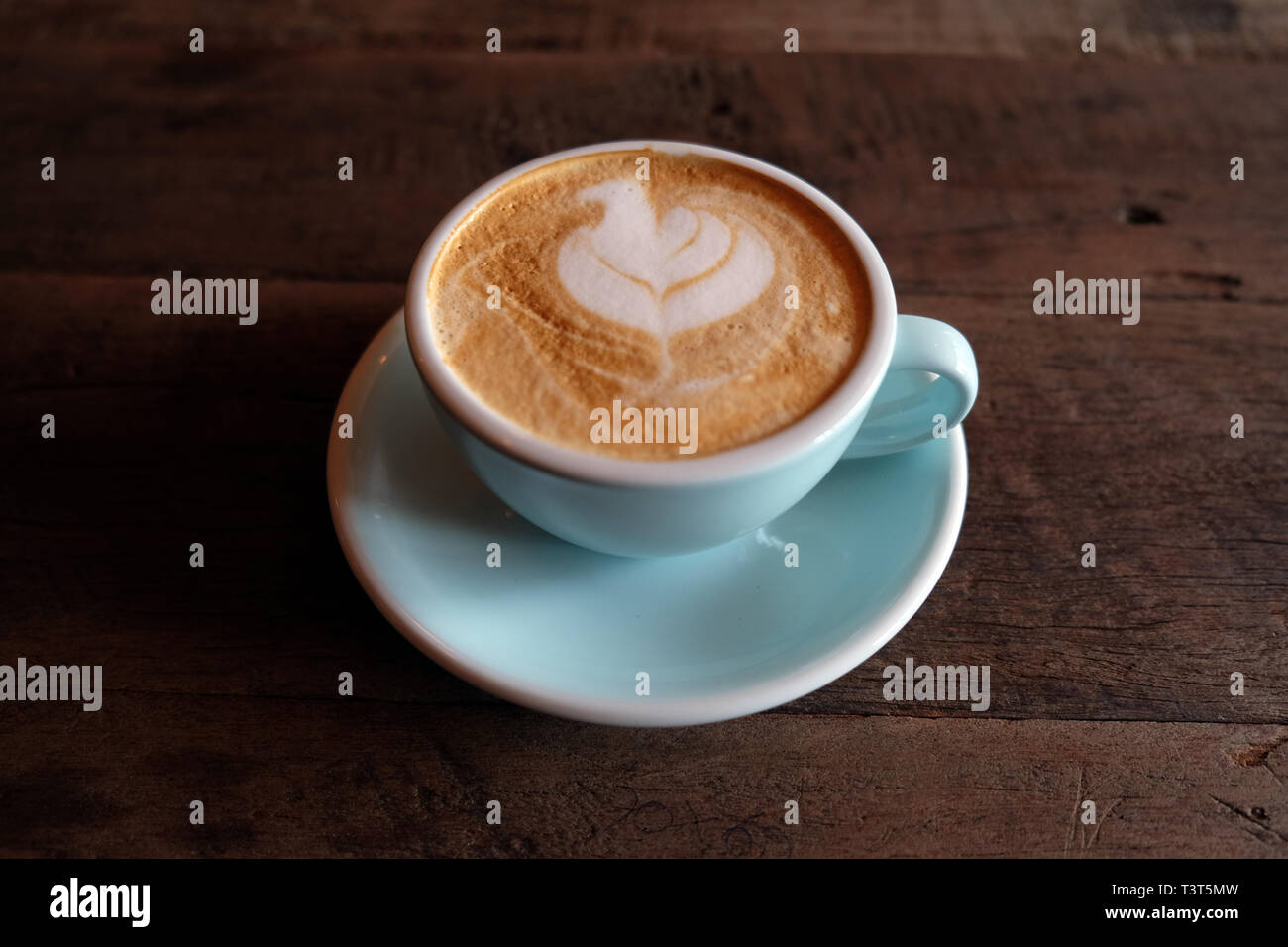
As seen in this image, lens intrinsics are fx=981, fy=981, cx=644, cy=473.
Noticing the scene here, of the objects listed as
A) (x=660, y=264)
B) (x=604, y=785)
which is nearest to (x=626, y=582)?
(x=604, y=785)

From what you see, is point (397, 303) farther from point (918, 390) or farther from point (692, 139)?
point (918, 390)

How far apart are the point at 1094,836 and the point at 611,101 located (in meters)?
1.14

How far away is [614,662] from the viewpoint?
0.77m

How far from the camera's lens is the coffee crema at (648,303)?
75 cm

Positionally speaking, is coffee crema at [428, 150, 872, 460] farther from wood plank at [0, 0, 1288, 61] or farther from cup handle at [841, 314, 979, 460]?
wood plank at [0, 0, 1288, 61]

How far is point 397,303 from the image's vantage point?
117 cm

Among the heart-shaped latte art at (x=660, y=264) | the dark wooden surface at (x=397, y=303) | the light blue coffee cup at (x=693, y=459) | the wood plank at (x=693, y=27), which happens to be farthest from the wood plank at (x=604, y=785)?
the wood plank at (x=693, y=27)

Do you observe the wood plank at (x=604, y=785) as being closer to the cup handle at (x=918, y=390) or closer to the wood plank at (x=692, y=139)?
the cup handle at (x=918, y=390)

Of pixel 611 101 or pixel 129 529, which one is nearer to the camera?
pixel 129 529

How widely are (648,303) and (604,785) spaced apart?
40 cm

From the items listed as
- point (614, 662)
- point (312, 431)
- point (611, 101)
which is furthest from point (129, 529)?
point (611, 101)

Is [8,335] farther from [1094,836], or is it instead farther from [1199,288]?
[1199,288]

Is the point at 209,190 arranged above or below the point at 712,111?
below

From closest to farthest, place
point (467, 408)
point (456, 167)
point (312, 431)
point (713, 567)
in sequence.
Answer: point (467, 408) < point (713, 567) < point (312, 431) < point (456, 167)
